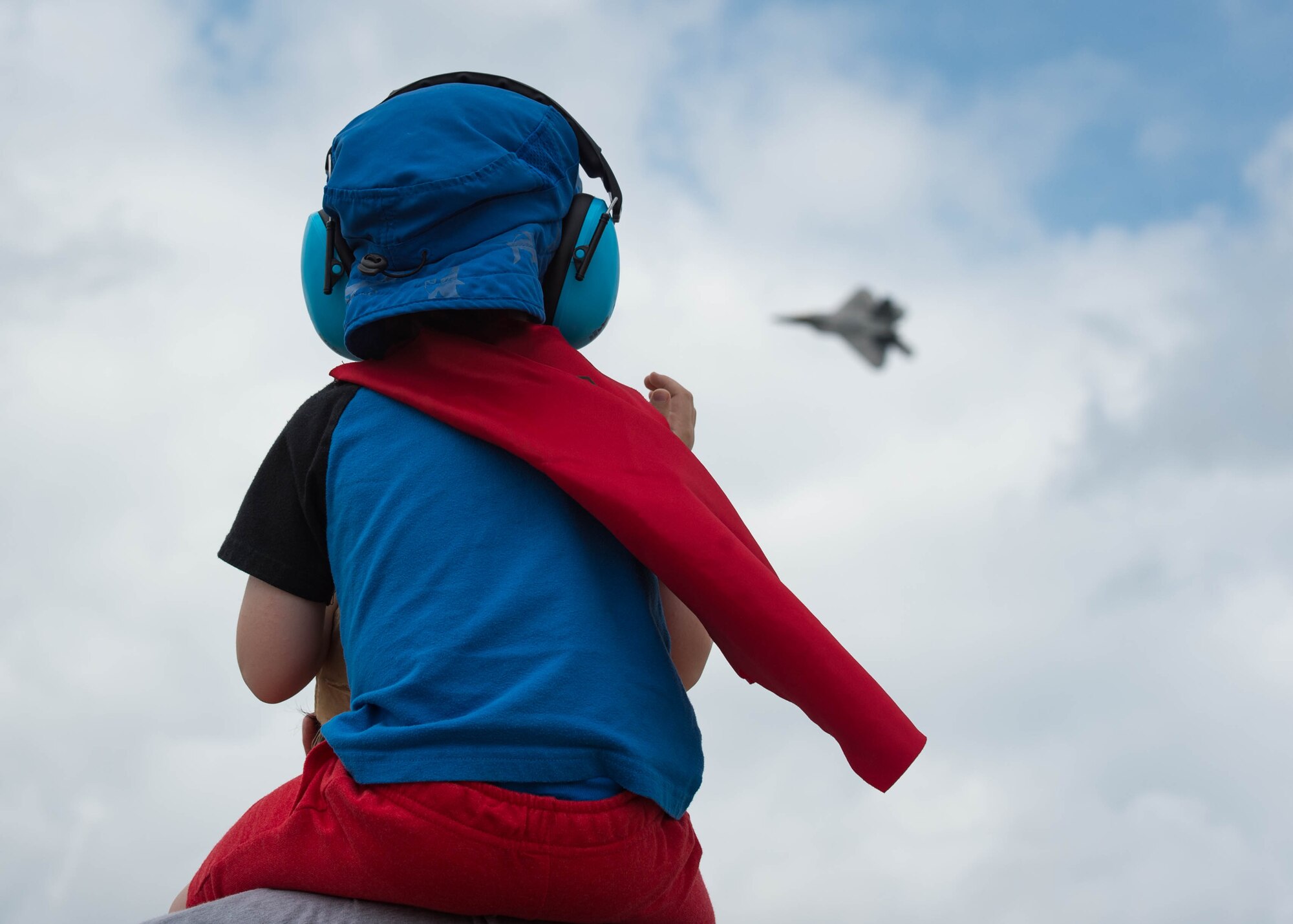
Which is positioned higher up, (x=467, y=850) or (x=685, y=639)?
(x=685, y=639)

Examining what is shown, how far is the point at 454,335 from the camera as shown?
2.46 m

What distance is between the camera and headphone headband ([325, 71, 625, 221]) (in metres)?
2.73

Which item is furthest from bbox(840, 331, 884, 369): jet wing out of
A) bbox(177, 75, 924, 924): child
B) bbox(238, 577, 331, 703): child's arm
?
bbox(238, 577, 331, 703): child's arm

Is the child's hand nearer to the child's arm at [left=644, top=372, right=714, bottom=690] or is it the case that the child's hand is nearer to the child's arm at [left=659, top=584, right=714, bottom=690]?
the child's arm at [left=644, top=372, right=714, bottom=690]

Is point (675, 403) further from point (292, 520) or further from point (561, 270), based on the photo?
point (292, 520)

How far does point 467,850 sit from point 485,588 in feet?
1.39

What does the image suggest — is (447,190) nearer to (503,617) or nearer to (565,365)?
(565,365)

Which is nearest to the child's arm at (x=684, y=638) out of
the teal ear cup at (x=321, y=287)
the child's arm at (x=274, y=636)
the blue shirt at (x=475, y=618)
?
the blue shirt at (x=475, y=618)

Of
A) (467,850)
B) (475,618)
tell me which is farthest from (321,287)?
(467,850)

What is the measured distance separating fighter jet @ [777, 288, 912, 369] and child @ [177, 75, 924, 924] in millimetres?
363

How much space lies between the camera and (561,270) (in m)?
2.58

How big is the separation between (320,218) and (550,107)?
512mm

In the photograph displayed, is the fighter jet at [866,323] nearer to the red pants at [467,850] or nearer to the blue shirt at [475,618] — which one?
the blue shirt at [475,618]

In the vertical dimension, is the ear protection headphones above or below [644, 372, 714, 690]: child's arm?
above
